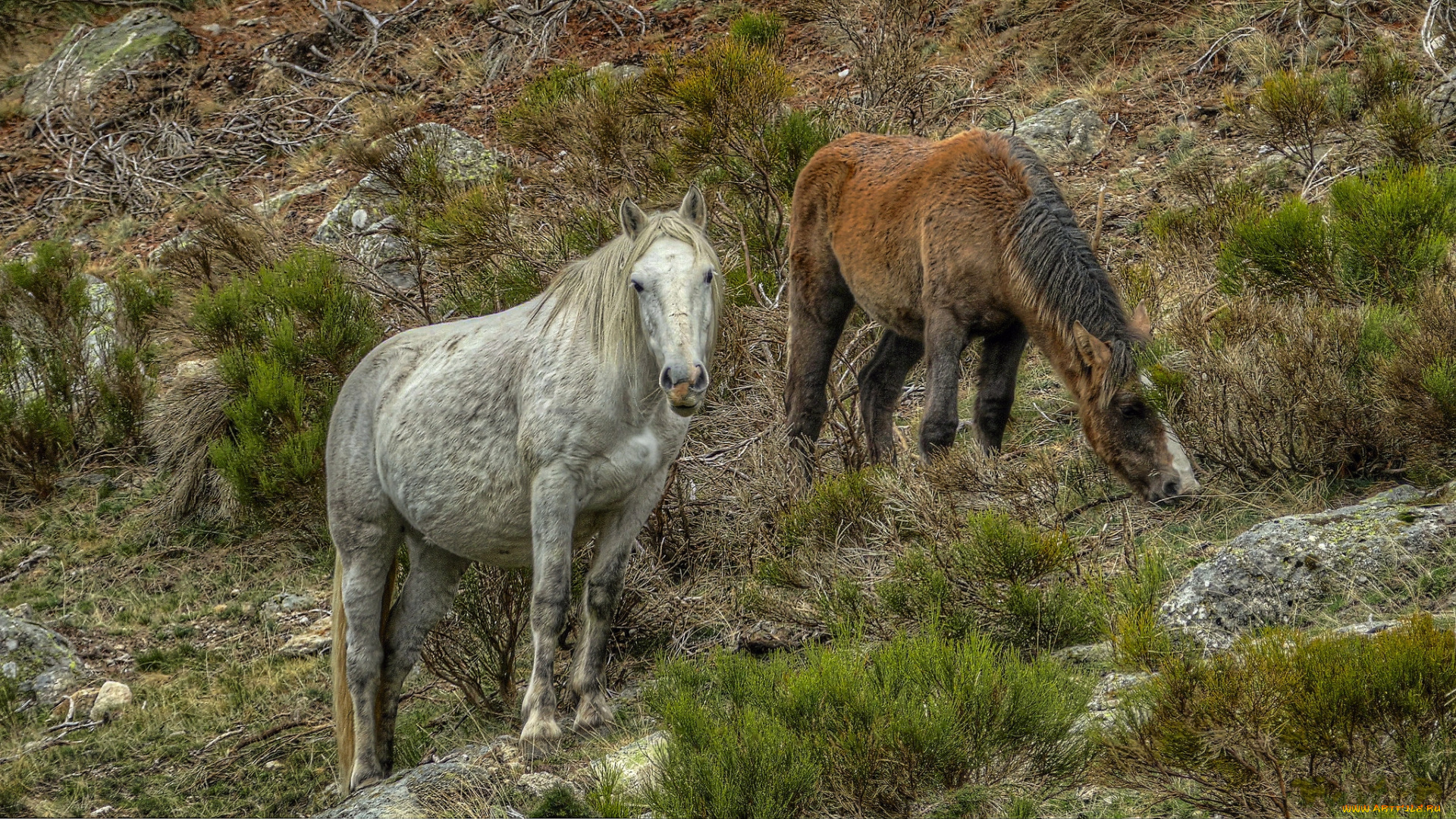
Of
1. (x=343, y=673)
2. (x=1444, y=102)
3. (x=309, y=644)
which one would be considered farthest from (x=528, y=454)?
(x=1444, y=102)

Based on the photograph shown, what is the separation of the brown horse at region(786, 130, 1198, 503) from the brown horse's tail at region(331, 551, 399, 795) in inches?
105

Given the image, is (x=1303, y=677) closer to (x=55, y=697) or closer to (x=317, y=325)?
(x=55, y=697)

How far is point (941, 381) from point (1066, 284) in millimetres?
848

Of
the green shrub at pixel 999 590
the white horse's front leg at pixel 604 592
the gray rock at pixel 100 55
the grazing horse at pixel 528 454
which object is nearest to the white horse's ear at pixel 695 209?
the grazing horse at pixel 528 454

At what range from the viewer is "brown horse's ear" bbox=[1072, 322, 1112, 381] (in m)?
5.97

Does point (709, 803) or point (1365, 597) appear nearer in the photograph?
point (709, 803)

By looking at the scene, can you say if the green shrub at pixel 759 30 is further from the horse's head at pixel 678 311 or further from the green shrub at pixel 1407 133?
the horse's head at pixel 678 311

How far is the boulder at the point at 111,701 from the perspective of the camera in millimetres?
6979

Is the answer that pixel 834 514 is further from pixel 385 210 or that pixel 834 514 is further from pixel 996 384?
pixel 385 210

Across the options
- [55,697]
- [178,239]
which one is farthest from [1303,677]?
[178,239]

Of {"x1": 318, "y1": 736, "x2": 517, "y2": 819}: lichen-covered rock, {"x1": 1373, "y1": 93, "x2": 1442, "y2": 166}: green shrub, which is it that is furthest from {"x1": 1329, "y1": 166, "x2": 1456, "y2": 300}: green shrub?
{"x1": 318, "y1": 736, "x2": 517, "y2": 819}: lichen-covered rock

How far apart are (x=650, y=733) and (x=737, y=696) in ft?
2.41

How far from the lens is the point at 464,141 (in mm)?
12703

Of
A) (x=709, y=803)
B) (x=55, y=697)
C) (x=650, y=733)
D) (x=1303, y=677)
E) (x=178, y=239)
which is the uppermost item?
(x=178, y=239)
